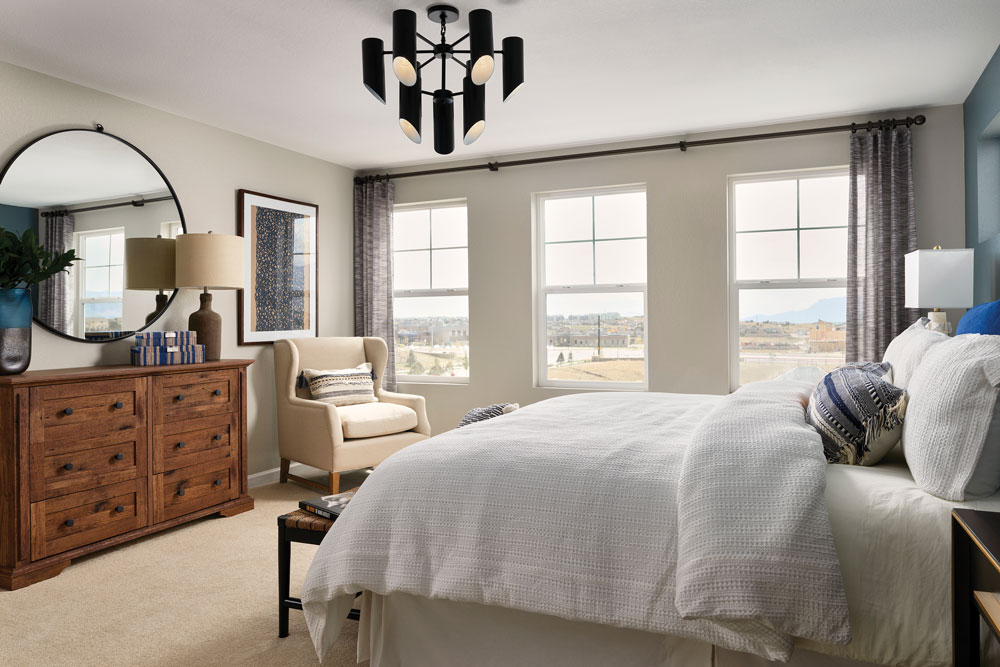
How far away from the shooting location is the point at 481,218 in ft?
17.4

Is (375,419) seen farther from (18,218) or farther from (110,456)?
(18,218)

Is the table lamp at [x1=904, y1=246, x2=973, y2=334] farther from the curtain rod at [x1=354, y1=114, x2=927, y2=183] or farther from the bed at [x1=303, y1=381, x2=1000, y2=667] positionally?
the bed at [x1=303, y1=381, x2=1000, y2=667]

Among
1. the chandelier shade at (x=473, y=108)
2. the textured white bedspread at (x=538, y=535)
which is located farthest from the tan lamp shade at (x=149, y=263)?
the textured white bedspread at (x=538, y=535)

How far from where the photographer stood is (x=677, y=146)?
4613mm

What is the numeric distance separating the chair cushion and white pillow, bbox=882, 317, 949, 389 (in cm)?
304

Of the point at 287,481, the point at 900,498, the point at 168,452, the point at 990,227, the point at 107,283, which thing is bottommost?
the point at 287,481

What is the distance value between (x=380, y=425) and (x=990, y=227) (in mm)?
3863

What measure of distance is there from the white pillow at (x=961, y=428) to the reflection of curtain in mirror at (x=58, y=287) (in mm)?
3874

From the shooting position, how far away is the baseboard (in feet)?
15.1

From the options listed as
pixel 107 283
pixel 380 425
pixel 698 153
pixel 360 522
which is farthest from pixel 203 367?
pixel 698 153

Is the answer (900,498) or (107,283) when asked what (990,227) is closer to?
(900,498)

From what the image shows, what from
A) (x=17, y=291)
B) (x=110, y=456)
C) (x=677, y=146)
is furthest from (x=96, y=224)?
(x=677, y=146)

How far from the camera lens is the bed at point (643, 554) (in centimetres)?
143

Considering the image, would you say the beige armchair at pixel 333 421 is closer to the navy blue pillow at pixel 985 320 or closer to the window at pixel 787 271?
the window at pixel 787 271
